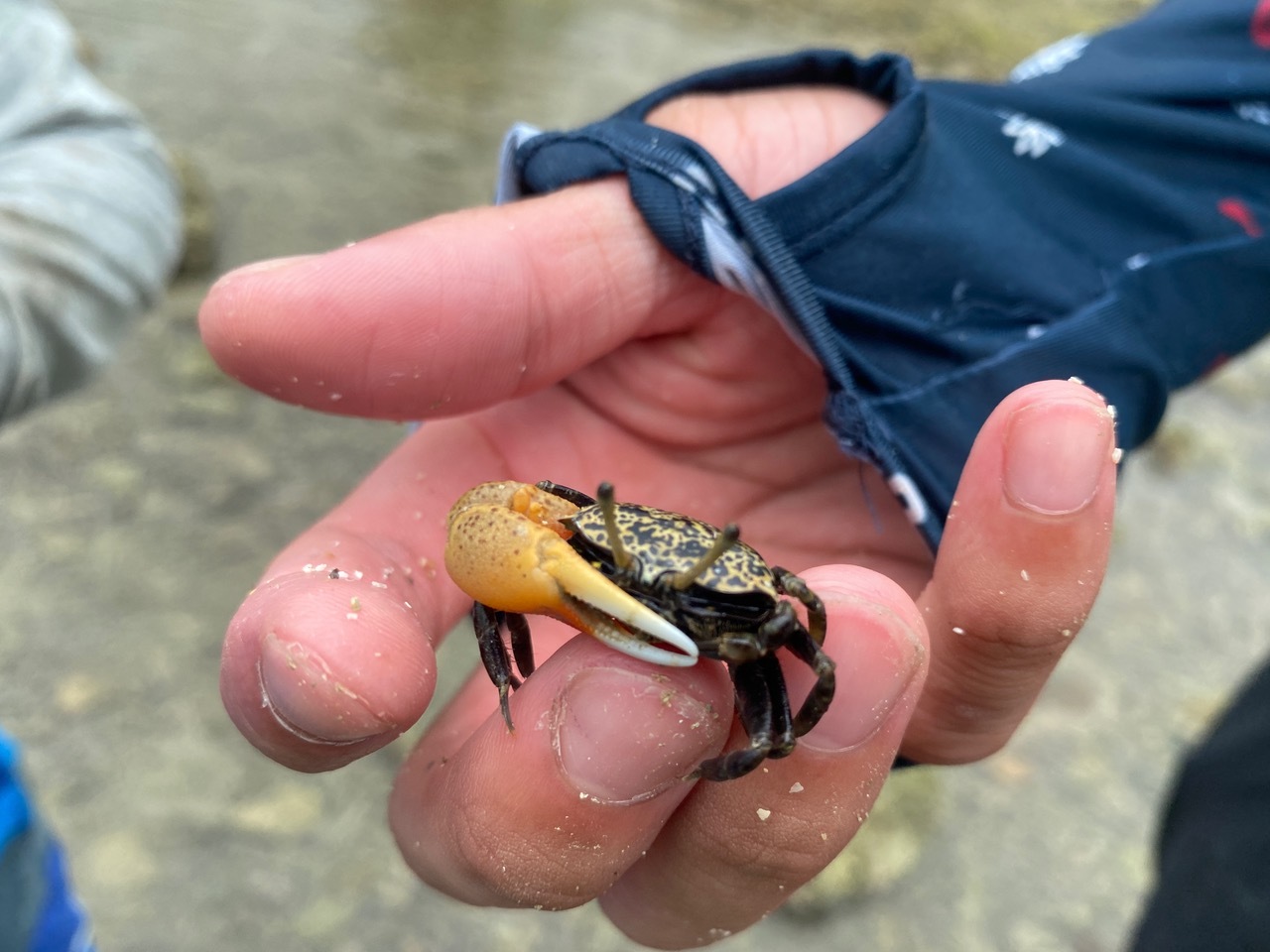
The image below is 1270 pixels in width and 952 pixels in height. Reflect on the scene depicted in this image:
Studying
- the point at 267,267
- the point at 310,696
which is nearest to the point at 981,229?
the point at 267,267

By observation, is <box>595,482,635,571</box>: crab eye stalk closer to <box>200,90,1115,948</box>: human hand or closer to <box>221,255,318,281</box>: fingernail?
<box>200,90,1115,948</box>: human hand

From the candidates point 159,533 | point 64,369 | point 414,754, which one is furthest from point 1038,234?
point 159,533

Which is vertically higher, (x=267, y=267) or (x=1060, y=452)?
(x=1060, y=452)

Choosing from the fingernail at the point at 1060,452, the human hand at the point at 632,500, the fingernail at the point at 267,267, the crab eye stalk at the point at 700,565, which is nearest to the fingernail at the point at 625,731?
the human hand at the point at 632,500

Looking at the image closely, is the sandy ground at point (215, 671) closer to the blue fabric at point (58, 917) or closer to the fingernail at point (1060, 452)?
the blue fabric at point (58, 917)

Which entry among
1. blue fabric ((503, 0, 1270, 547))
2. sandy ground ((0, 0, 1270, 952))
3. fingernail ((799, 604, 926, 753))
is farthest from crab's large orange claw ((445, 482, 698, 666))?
sandy ground ((0, 0, 1270, 952))

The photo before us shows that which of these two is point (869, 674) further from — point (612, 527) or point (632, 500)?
point (632, 500)

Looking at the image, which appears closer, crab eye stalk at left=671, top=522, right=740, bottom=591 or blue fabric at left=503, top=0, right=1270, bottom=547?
crab eye stalk at left=671, top=522, right=740, bottom=591
